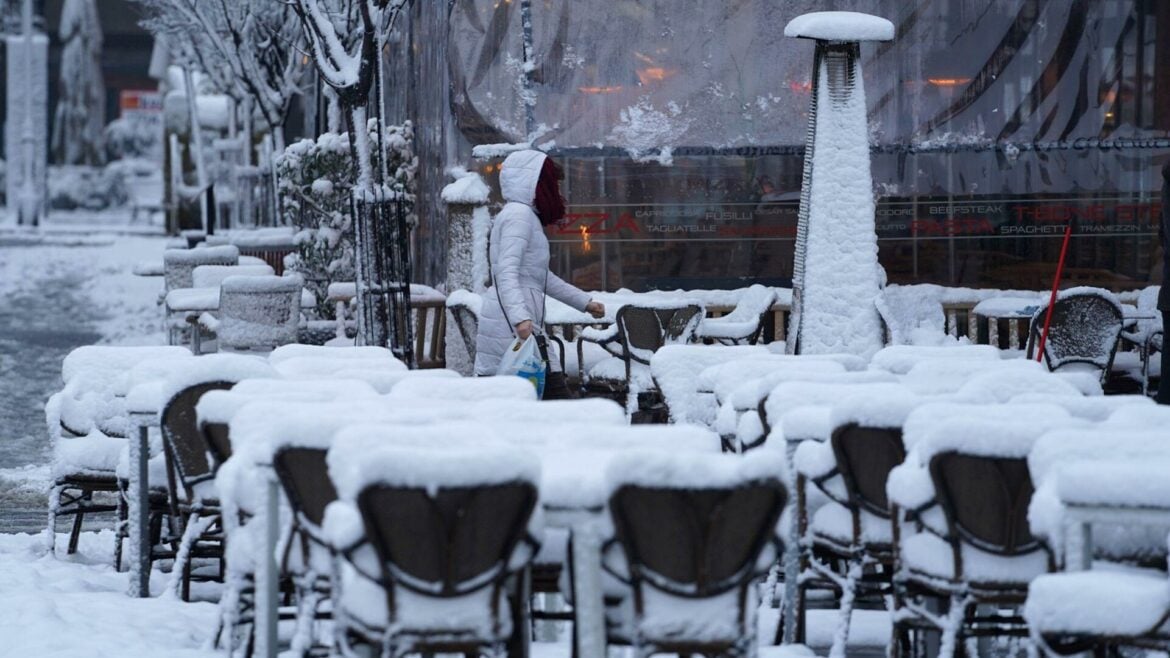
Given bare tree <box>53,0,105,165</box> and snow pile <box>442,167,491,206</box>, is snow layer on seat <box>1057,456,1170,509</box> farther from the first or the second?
bare tree <box>53,0,105,165</box>

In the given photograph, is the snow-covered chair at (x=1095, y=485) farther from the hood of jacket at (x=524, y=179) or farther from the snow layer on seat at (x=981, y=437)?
the hood of jacket at (x=524, y=179)

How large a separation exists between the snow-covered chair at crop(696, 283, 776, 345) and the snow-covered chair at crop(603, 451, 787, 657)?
805 cm

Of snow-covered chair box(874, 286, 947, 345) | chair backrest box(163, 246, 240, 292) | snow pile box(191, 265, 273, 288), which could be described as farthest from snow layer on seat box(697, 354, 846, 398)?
chair backrest box(163, 246, 240, 292)

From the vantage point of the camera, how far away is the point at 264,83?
26953mm

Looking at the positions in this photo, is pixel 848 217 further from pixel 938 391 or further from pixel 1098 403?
pixel 1098 403

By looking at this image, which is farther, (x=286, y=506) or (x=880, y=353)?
(x=880, y=353)

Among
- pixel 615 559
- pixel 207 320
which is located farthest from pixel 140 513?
pixel 207 320

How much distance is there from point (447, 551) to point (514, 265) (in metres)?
4.58

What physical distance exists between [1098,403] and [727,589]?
2145 millimetres

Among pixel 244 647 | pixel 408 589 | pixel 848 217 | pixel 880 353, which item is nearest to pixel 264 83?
pixel 848 217

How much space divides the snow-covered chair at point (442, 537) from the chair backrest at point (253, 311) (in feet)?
32.9

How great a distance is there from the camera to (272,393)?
704 centimetres

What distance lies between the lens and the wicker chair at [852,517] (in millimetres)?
6520

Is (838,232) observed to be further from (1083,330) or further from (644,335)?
(1083,330)
